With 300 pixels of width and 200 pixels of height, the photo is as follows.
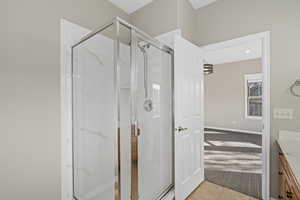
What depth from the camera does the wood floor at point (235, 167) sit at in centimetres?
235

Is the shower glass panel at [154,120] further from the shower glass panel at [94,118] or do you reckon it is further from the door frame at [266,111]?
the door frame at [266,111]

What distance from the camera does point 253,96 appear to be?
605 centimetres

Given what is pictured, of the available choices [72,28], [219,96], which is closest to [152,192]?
[72,28]

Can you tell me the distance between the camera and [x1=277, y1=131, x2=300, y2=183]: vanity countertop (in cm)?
118

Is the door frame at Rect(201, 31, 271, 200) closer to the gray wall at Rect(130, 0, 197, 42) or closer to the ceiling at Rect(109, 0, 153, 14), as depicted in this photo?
the gray wall at Rect(130, 0, 197, 42)

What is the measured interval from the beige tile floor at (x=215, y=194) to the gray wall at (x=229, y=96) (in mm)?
4583

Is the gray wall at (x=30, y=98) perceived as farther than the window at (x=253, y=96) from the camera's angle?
No

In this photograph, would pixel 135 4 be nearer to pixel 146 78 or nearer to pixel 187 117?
pixel 146 78

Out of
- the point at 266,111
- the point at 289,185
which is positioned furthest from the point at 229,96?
the point at 289,185

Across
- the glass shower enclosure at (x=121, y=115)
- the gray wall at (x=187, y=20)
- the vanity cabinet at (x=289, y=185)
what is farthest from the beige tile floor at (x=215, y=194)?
the gray wall at (x=187, y=20)

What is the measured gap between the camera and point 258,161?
3217 millimetres

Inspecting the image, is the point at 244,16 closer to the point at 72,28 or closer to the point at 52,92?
the point at 72,28

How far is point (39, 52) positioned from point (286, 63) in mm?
2775

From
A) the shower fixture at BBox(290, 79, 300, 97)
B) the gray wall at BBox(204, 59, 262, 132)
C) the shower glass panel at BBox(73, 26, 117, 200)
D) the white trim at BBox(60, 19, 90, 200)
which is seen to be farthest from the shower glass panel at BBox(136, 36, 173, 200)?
the gray wall at BBox(204, 59, 262, 132)
